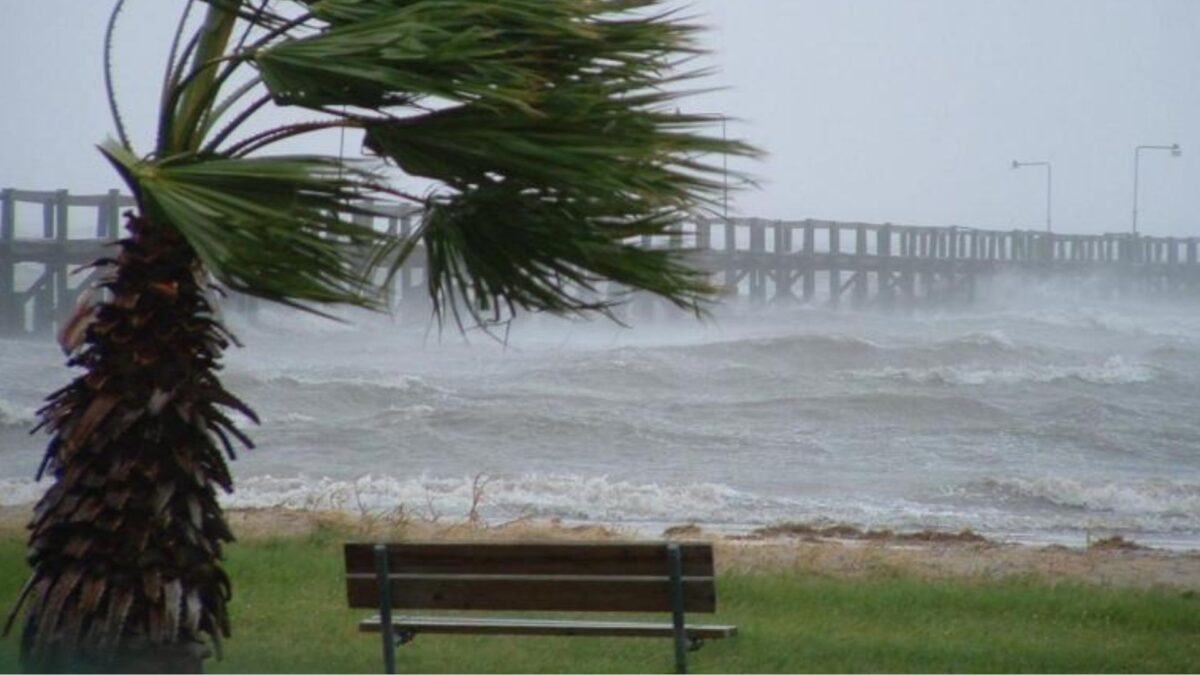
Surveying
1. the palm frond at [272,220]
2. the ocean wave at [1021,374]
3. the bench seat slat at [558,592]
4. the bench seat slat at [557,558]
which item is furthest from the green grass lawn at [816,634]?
the ocean wave at [1021,374]

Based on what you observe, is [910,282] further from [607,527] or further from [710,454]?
[607,527]

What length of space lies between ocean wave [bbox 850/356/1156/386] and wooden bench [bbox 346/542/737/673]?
2276 cm

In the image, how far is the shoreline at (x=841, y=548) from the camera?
452 inches

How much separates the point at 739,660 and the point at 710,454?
14.5 m

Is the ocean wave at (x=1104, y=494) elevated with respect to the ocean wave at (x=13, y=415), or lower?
lower

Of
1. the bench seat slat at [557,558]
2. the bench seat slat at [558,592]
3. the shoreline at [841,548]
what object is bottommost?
the shoreline at [841,548]

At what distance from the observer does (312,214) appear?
644cm

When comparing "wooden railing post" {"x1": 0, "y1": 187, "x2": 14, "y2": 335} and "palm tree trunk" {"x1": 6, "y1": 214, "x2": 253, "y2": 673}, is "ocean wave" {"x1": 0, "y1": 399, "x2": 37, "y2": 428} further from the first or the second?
"palm tree trunk" {"x1": 6, "y1": 214, "x2": 253, "y2": 673}

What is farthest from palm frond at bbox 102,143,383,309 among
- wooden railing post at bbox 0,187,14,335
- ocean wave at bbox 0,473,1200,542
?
wooden railing post at bbox 0,187,14,335

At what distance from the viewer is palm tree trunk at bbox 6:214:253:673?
684cm

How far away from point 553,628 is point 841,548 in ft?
17.5

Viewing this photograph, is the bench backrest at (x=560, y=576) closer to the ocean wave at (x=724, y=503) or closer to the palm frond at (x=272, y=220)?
the palm frond at (x=272, y=220)

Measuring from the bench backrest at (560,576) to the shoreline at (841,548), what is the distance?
4040 millimetres

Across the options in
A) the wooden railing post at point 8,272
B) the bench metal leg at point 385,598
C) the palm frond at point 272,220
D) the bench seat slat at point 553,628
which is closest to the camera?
the palm frond at point 272,220
